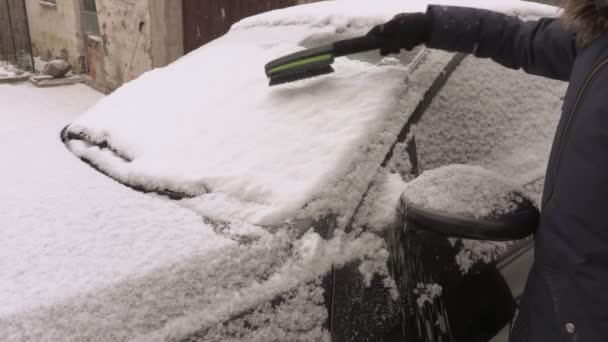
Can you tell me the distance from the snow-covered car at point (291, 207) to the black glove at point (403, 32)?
4 cm

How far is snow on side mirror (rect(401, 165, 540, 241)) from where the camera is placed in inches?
41.4

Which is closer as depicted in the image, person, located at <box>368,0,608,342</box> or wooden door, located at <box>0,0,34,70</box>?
person, located at <box>368,0,608,342</box>

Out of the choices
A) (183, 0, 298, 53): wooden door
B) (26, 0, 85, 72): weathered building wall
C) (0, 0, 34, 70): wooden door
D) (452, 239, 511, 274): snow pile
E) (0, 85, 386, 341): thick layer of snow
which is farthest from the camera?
(0, 0, 34, 70): wooden door

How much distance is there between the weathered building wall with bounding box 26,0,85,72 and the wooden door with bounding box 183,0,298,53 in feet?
10.6

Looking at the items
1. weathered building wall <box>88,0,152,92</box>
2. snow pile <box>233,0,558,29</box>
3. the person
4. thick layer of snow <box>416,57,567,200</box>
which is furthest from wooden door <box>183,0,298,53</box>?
the person

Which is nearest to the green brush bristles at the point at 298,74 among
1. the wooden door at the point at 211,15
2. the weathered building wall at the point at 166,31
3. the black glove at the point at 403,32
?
the black glove at the point at 403,32

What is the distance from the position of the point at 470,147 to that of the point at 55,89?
8485 mm

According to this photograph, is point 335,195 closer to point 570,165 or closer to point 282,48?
point 570,165

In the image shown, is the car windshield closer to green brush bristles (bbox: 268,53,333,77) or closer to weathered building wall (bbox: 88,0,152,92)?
green brush bristles (bbox: 268,53,333,77)

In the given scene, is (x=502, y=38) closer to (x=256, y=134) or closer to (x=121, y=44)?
(x=256, y=134)

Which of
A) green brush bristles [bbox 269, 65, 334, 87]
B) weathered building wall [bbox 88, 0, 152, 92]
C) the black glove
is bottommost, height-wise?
weathered building wall [bbox 88, 0, 152, 92]

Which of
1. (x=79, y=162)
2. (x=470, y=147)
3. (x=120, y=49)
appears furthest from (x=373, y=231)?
(x=120, y=49)

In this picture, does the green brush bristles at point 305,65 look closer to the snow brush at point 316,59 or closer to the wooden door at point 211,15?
the snow brush at point 316,59

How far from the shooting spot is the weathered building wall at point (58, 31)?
8945 mm
